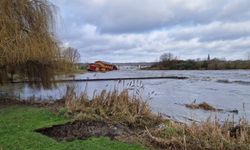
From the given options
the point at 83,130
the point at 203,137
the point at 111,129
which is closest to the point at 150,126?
the point at 111,129

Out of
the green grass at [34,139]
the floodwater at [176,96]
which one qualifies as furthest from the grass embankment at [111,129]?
the floodwater at [176,96]

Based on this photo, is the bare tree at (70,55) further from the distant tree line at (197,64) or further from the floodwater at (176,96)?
the distant tree line at (197,64)

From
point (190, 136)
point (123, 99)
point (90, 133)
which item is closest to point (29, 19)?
point (123, 99)

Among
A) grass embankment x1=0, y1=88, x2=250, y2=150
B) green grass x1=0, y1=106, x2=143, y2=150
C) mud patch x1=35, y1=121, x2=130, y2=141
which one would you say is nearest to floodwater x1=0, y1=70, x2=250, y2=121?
grass embankment x1=0, y1=88, x2=250, y2=150

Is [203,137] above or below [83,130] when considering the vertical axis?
above

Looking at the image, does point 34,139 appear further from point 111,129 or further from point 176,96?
point 176,96

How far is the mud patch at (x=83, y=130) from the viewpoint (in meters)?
9.09

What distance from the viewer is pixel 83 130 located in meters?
9.70

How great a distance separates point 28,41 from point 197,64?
99.4 meters

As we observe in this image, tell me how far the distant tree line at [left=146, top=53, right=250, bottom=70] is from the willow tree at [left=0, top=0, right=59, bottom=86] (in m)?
90.8

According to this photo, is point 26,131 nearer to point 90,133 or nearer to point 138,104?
point 90,133

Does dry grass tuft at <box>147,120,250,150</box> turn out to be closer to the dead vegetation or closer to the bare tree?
the dead vegetation

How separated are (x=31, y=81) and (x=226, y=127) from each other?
11.0m

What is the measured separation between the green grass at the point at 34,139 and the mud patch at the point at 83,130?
38cm
